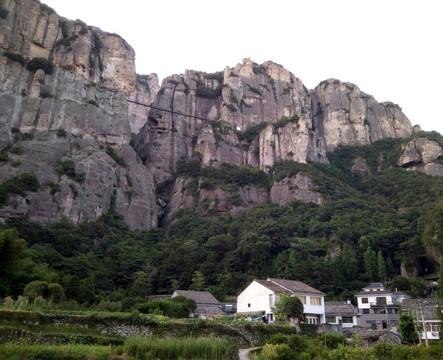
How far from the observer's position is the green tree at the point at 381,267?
69000 millimetres

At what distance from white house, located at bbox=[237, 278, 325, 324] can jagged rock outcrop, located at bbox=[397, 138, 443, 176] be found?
256 feet

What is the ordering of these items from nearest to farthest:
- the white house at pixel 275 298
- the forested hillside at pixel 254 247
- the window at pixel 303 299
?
the white house at pixel 275 298 < the window at pixel 303 299 < the forested hillside at pixel 254 247

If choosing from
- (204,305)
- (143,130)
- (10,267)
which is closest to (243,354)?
(10,267)

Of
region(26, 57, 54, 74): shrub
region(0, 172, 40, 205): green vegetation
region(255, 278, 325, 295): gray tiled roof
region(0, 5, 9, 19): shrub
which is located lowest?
region(255, 278, 325, 295): gray tiled roof

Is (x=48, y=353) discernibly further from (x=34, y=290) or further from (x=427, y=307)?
(x=427, y=307)

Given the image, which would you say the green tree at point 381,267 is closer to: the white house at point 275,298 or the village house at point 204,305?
the white house at point 275,298

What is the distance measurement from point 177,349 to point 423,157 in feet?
366

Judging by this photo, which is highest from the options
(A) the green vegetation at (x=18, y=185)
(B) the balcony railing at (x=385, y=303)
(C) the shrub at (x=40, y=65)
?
(C) the shrub at (x=40, y=65)

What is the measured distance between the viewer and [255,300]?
48344 millimetres

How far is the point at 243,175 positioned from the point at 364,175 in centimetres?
3548

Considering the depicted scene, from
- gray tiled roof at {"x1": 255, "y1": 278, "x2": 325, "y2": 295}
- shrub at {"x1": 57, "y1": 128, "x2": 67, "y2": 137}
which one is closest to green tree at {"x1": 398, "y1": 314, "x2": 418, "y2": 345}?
gray tiled roof at {"x1": 255, "y1": 278, "x2": 325, "y2": 295}

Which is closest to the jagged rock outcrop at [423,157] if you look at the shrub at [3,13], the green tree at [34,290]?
the green tree at [34,290]

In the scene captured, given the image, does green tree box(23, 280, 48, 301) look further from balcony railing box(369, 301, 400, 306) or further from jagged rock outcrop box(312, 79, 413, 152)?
jagged rock outcrop box(312, 79, 413, 152)

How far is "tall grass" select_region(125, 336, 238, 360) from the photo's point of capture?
68.6 feet
